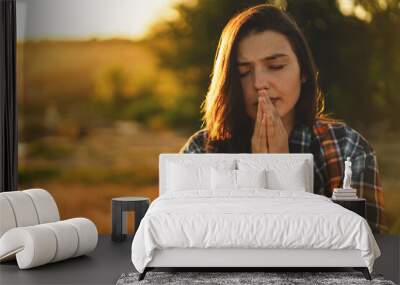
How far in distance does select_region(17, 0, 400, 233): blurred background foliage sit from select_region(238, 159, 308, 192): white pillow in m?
0.88

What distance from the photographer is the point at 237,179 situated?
6.77 m

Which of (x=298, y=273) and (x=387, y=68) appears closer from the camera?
(x=298, y=273)

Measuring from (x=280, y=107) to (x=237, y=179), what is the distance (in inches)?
46.5

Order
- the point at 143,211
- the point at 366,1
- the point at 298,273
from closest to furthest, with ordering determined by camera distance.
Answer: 1. the point at 298,273
2. the point at 143,211
3. the point at 366,1

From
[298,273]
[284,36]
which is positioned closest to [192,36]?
[284,36]

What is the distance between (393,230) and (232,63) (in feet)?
8.71

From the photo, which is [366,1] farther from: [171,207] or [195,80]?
[171,207]

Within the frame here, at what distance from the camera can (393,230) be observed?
7555mm

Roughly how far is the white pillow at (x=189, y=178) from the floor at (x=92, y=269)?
2.85 ft

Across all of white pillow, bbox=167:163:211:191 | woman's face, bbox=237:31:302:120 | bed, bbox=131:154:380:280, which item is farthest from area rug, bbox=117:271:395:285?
woman's face, bbox=237:31:302:120

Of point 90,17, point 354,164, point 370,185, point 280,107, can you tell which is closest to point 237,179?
point 280,107

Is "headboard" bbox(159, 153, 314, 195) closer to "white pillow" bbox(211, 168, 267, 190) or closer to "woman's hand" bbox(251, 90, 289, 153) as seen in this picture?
"woman's hand" bbox(251, 90, 289, 153)

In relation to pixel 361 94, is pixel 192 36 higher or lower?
higher

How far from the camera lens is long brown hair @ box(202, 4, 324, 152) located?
24.6ft
